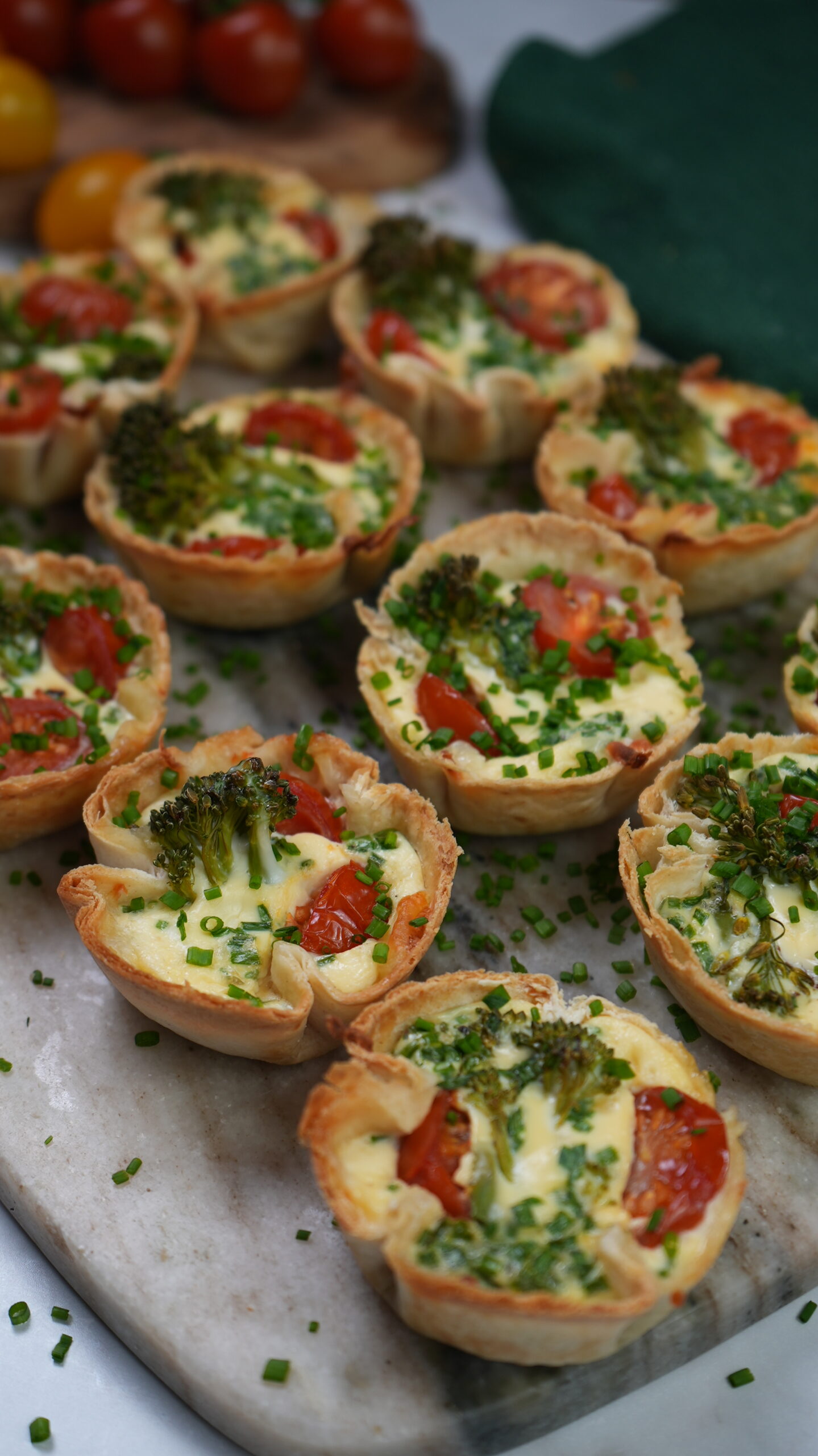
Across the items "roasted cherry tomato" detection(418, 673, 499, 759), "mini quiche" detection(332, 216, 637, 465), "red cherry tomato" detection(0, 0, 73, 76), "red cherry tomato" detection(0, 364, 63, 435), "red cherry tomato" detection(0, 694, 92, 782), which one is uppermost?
"red cherry tomato" detection(0, 0, 73, 76)

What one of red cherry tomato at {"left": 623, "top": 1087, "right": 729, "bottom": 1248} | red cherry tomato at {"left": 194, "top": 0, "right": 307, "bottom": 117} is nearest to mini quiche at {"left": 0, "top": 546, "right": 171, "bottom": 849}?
red cherry tomato at {"left": 623, "top": 1087, "right": 729, "bottom": 1248}

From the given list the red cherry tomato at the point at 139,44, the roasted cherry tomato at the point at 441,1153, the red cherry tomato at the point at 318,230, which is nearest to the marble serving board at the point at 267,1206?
the roasted cherry tomato at the point at 441,1153

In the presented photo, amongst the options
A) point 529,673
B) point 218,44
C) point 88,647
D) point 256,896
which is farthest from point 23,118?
point 256,896

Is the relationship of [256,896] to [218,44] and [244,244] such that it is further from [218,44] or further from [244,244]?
[218,44]

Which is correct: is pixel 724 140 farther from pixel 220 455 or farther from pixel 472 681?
pixel 472 681

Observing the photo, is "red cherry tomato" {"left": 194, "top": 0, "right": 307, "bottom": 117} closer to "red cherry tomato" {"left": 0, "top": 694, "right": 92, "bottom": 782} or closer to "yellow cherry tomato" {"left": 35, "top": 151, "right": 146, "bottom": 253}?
"yellow cherry tomato" {"left": 35, "top": 151, "right": 146, "bottom": 253}

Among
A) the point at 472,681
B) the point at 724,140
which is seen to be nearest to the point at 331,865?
the point at 472,681
